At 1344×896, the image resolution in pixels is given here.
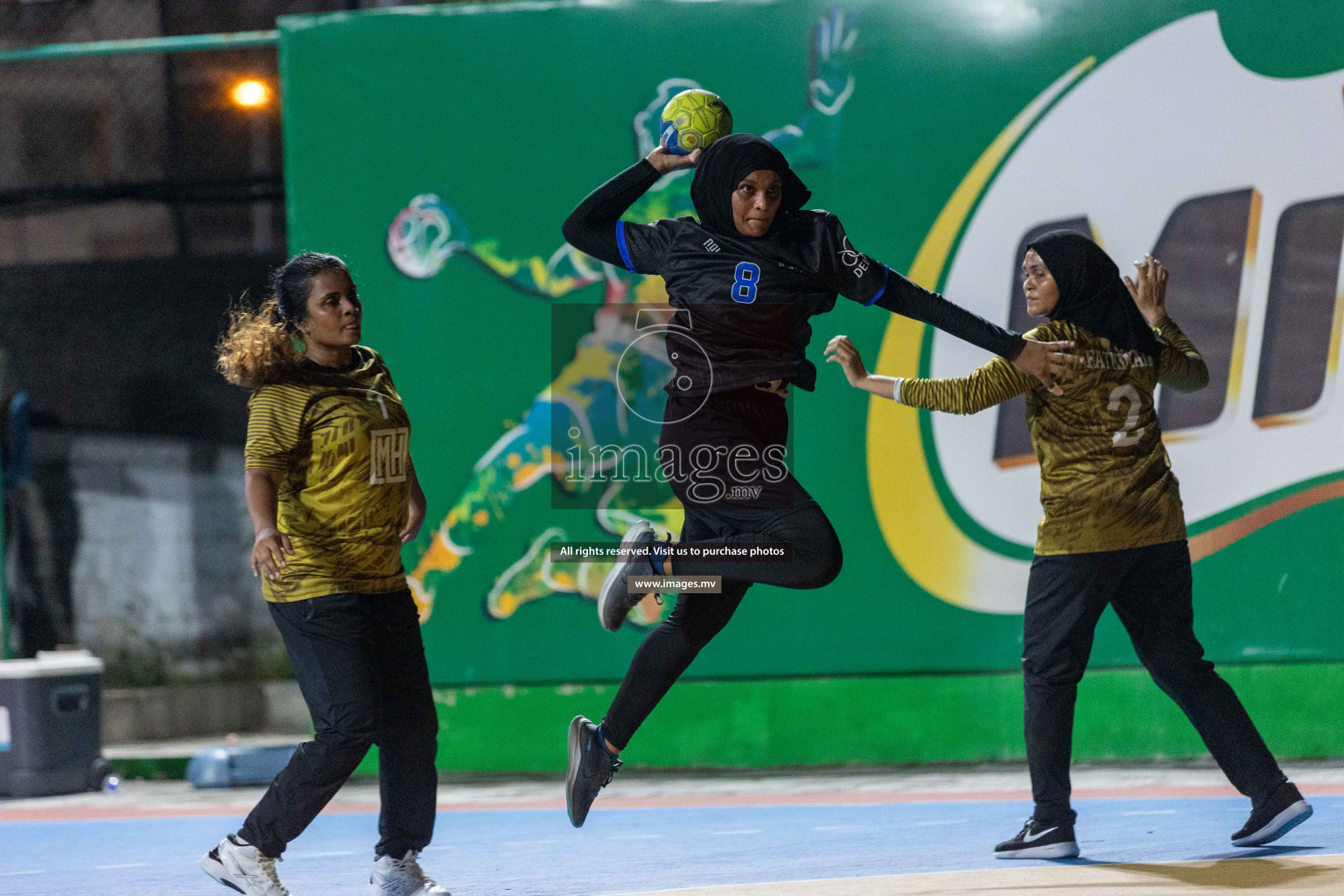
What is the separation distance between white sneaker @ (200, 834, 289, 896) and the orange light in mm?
6156

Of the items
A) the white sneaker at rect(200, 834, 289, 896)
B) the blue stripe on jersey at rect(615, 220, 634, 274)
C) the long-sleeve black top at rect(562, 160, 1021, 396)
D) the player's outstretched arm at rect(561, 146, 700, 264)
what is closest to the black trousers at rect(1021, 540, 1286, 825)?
the long-sleeve black top at rect(562, 160, 1021, 396)

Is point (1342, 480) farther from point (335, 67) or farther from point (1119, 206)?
point (335, 67)

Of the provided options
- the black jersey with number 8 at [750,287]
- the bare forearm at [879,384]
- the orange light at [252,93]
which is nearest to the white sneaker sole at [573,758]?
the black jersey with number 8 at [750,287]

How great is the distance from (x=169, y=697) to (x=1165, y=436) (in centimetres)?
657

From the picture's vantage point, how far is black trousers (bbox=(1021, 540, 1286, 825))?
4.68 m

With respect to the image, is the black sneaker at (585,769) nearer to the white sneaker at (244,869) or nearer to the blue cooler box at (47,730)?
the white sneaker at (244,869)

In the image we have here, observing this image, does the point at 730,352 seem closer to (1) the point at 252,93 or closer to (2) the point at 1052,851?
(2) the point at 1052,851

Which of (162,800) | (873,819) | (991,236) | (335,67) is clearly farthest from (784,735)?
(335,67)

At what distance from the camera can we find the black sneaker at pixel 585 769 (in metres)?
4.44

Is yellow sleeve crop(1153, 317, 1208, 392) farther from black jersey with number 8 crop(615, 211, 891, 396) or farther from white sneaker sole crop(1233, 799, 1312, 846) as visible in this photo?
white sneaker sole crop(1233, 799, 1312, 846)

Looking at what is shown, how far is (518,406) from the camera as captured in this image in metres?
7.06

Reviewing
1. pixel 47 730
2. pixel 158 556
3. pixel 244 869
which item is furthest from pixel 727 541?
pixel 158 556

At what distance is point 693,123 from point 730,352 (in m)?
0.77

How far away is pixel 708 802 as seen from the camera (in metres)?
6.51
